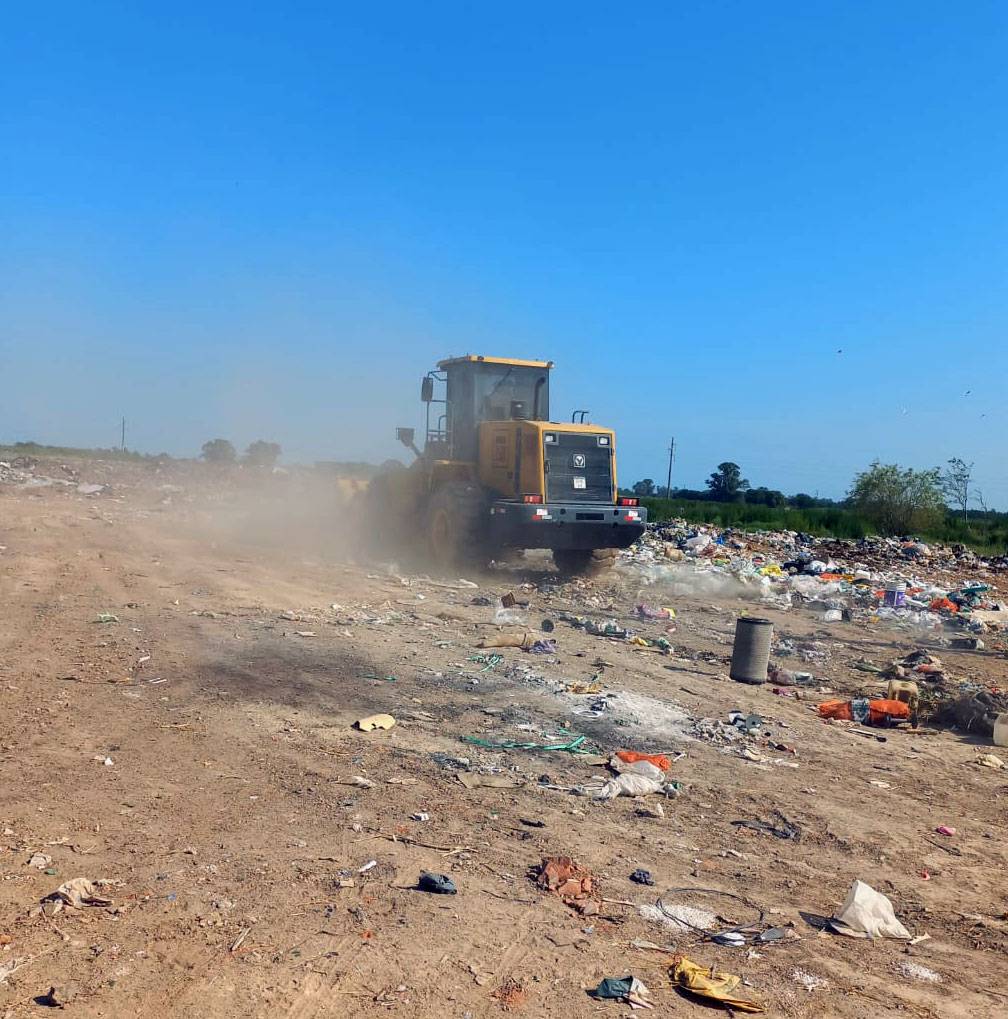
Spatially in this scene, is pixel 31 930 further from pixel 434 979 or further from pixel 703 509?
pixel 703 509

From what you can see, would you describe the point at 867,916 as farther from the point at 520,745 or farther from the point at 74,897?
the point at 74,897

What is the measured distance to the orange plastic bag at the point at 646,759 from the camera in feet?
17.3

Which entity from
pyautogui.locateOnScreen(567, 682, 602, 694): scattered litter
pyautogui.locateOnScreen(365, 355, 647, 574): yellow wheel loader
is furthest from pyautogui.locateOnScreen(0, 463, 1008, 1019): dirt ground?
pyautogui.locateOnScreen(365, 355, 647, 574): yellow wheel loader

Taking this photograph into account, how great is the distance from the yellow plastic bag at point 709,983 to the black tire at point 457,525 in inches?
354

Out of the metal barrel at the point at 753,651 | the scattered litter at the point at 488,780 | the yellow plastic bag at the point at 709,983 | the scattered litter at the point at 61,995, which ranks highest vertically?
the metal barrel at the point at 753,651

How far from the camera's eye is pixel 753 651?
7.76m

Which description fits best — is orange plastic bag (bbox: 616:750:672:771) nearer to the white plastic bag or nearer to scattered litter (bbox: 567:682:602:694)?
scattered litter (bbox: 567:682:602:694)

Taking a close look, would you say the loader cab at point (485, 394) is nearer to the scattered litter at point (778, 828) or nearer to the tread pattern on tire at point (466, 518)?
the tread pattern on tire at point (466, 518)

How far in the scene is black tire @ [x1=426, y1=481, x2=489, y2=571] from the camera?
39.5 ft

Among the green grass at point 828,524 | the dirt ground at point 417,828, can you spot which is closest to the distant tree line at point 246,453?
the green grass at point 828,524

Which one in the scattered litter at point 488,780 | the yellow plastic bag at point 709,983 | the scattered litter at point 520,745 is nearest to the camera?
the yellow plastic bag at point 709,983

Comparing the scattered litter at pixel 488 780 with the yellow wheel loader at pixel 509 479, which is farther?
the yellow wheel loader at pixel 509 479

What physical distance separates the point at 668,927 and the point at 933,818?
222 centimetres

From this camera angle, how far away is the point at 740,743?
19.5 ft
